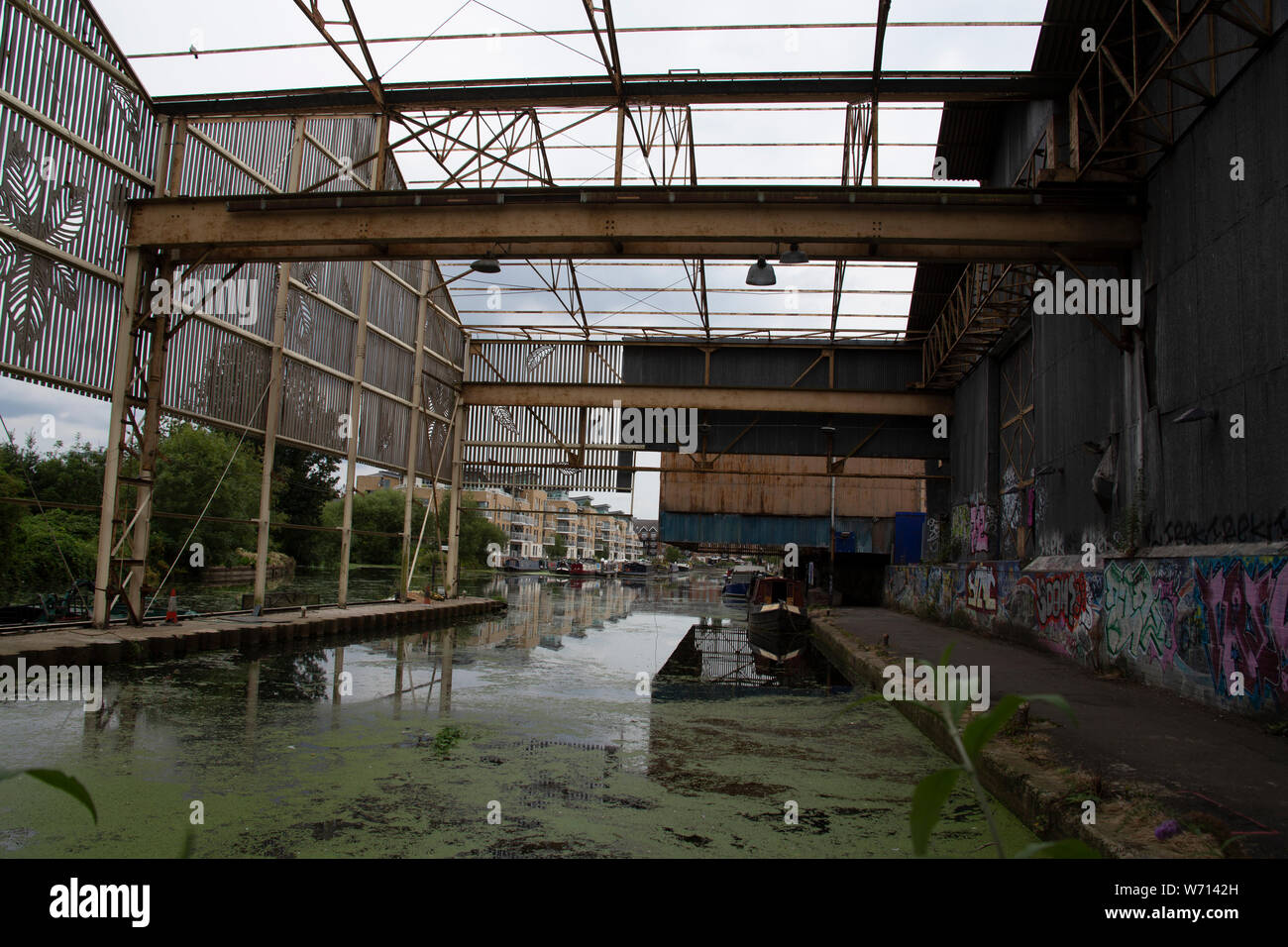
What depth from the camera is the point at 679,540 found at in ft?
100.0

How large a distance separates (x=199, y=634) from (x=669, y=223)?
954 centimetres

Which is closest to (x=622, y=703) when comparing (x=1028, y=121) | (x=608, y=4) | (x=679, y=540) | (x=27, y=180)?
(x=608, y=4)

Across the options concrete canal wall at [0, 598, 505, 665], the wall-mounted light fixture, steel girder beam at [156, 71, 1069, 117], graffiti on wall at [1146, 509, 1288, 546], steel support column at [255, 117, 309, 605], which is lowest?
concrete canal wall at [0, 598, 505, 665]

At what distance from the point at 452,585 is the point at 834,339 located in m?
13.3

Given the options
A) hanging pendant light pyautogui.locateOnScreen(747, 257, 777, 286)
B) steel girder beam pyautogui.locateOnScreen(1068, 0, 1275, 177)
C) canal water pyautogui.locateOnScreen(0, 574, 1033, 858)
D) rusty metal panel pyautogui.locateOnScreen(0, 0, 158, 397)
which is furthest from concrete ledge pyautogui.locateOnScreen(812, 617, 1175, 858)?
rusty metal panel pyautogui.locateOnScreen(0, 0, 158, 397)

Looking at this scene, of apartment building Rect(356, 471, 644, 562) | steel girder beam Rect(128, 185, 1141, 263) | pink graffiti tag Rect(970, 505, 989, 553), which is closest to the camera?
steel girder beam Rect(128, 185, 1141, 263)

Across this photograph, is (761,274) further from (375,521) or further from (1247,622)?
(375,521)

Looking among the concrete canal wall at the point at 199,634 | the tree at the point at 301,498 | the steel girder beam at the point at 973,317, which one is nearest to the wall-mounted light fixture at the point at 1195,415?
the steel girder beam at the point at 973,317

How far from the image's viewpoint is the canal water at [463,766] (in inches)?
206

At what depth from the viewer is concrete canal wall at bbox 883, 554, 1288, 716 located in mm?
7645

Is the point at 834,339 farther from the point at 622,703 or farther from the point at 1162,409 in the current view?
the point at 622,703

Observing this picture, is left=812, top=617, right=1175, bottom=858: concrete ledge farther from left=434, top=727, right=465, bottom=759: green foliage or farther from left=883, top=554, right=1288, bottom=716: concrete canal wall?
left=434, top=727, right=465, bottom=759: green foliage

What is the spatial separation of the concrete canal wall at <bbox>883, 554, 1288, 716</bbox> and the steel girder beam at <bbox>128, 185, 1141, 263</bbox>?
15.6 ft

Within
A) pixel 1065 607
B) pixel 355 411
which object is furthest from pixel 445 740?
pixel 355 411
